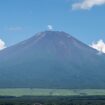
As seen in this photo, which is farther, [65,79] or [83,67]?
[83,67]

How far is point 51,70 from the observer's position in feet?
581

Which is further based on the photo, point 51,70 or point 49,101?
point 51,70

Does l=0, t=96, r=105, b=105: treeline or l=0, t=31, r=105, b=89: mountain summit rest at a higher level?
l=0, t=31, r=105, b=89: mountain summit

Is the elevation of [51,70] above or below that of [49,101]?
above

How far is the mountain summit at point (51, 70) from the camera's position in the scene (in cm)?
15588

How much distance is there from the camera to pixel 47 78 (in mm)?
163125

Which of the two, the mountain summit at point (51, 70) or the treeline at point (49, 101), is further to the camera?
the mountain summit at point (51, 70)

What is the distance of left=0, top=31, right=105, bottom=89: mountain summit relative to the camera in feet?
511

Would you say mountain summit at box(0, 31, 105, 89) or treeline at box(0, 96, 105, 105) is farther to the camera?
mountain summit at box(0, 31, 105, 89)

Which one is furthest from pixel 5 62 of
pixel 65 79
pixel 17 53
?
pixel 65 79

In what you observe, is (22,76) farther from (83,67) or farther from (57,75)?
(83,67)

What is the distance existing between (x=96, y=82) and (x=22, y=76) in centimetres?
2641

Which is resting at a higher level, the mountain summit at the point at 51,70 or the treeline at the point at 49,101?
the mountain summit at the point at 51,70

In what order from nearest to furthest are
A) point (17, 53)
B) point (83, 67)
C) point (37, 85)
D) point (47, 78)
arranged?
point (37, 85) → point (47, 78) → point (83, 67) → point (17, 53)
